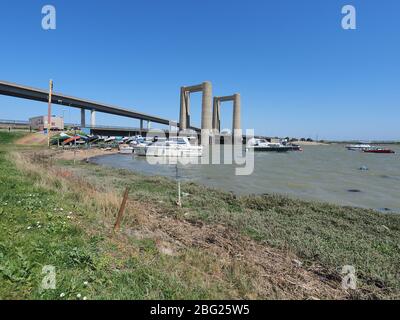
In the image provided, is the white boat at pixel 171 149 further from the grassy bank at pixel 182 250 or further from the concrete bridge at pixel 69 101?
the concrete bridge at pixel 69 101

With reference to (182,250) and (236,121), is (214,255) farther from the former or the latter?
(236,121)

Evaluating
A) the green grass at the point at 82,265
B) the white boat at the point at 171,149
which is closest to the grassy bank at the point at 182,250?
the green grass at the point at 82,265

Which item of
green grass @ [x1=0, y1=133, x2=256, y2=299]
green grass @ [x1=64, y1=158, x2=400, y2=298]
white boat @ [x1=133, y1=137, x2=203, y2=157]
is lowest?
green grass @ [x1=64, y1=158, x2=400, y2=298]

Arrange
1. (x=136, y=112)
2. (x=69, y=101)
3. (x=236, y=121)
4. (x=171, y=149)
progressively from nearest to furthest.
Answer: (x=171, y=149), (x=69, y=101), (x=236, y=121), (x=136, y=112)

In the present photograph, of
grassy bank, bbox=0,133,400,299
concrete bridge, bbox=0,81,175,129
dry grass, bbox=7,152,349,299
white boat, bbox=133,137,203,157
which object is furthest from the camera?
concrete bridge, bbox=0,81,175,129

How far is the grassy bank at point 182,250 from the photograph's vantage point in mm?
3805

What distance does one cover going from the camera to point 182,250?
550 centimetres

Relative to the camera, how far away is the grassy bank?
12.5 feet

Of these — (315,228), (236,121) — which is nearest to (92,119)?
(236,121)

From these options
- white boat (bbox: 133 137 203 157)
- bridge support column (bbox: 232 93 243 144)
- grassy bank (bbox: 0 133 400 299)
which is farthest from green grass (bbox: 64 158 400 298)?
bridge support column (bbox: 232 93 243 144)

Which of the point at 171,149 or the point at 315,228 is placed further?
the point at 171,149

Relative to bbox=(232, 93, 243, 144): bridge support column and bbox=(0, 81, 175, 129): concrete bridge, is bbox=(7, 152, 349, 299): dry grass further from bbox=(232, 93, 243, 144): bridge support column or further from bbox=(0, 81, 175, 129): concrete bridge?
bbox=(232, 93, 243, 144): bridge support column

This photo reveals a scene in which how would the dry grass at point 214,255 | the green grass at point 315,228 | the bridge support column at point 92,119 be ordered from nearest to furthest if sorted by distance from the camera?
the dry grass at point 214,255 < the green grass at point 315,228 < the bridge support column at point 92,119
